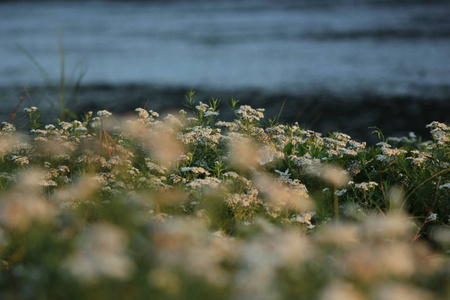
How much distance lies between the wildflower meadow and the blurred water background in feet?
4.91

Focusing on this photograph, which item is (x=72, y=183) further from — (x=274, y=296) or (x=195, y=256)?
(x=274, y=296)

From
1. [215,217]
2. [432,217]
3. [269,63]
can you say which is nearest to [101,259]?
[215,217]

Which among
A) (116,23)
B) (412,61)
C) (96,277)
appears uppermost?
(96,277)

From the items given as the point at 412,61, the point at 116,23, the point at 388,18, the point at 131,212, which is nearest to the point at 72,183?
the point at 131,212

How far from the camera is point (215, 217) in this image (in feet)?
13.6

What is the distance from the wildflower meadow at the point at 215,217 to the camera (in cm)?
199

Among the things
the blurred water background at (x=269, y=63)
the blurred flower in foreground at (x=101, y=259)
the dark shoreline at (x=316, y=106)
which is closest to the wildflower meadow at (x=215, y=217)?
the blurred flower in foreground at (x=101, y=259)

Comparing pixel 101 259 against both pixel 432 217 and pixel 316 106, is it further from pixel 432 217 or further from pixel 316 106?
pixel 316 106

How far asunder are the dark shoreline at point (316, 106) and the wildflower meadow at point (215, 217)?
232 inches

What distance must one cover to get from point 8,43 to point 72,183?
26.9 meters

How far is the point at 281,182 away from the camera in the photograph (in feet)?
15.1

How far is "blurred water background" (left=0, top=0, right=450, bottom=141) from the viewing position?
13906 mm

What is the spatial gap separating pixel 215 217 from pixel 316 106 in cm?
967

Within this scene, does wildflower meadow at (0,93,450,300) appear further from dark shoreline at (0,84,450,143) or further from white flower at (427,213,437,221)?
dark shoreline at (0,84,450,143)
